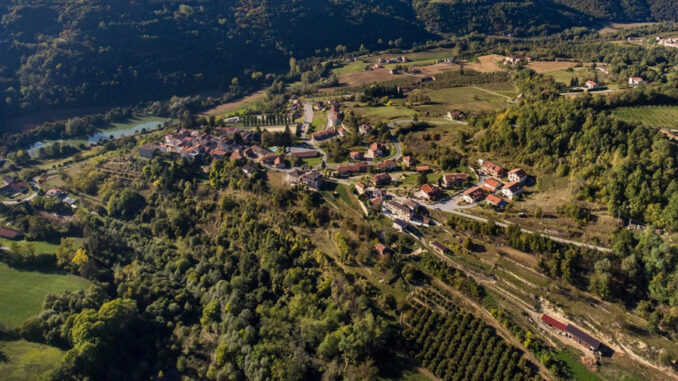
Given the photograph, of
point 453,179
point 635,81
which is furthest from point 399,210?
point 635,81

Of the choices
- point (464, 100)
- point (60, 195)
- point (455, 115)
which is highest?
point (464, 100)

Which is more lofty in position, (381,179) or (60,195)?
(381,179)

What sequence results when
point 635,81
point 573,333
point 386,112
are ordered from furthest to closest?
point 386,112, point 635,81, point 573,333

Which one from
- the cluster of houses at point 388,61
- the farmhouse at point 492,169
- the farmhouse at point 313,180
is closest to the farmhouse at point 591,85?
the farmhouse at point 492,169

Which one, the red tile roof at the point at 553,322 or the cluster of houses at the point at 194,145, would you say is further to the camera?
the cluster of houses at the point at 194,145

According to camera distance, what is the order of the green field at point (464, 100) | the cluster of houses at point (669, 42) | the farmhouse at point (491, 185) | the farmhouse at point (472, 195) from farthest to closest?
1. the cluster of houses at point (669, 42)
2. the green field at point (464, 100)
3. the farmhouse at point (491, 185)
4. the farmhouse at point (472, 195)

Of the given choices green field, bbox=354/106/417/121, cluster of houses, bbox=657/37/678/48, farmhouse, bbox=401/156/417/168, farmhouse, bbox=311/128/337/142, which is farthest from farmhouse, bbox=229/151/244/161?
cluster of houses, bbox=657/37/678/48

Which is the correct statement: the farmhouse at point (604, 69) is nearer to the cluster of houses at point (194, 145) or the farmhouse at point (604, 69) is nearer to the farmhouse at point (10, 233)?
the cluster of houses at point (194, 145)

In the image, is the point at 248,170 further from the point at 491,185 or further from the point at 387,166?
the point at 491,185
